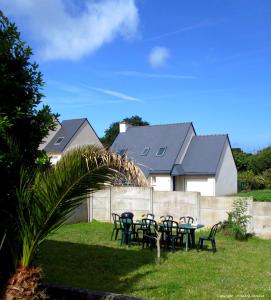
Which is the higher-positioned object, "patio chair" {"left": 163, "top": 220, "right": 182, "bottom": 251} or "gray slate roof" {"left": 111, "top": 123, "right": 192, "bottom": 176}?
"gray slate roof" {"left": 111, "top": 123, "right": 192, "bottom": 176}

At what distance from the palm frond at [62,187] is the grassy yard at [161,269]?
2.51 m

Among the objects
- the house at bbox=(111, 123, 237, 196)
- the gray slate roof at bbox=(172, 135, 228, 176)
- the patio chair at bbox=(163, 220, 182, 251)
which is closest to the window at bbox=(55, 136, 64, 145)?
the house at bbox=(111, 123, 237, 196)

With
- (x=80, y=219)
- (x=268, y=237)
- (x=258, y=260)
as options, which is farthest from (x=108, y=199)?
(x=258, y=260)

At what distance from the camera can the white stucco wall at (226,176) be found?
3061 cm

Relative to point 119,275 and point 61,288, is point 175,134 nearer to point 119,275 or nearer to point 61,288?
point 119,275

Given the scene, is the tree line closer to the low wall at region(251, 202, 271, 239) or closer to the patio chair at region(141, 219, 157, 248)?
the low wall at region(251, 202, 271, 239)

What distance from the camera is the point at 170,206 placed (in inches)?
621

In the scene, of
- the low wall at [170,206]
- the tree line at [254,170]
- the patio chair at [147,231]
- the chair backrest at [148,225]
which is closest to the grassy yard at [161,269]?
the patio chair at [147,231]

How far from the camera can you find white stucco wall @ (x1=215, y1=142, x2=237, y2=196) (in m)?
30.6

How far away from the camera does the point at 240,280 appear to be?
8328 mm

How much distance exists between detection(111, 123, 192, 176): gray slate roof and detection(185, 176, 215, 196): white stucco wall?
6.77 feet

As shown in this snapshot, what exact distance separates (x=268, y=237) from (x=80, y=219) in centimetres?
792

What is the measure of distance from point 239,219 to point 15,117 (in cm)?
996

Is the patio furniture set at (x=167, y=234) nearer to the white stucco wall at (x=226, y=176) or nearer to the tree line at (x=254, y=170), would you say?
the white stucco wall at (x=226, y=176)
